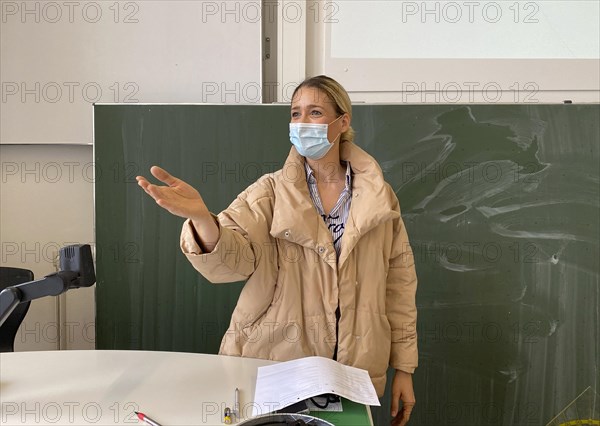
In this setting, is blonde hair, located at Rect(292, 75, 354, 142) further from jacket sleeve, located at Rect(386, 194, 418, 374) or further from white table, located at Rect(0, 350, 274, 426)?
white table, located at Rect(0, 350, 274, 426)

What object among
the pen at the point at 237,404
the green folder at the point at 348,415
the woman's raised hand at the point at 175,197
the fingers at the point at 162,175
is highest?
the fingers at the point at 162,175

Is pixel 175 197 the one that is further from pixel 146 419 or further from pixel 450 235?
pixel 450 235

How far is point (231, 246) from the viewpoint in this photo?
1.48 m

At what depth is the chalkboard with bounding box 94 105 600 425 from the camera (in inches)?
101

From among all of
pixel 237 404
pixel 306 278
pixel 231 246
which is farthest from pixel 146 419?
pixel 306 278

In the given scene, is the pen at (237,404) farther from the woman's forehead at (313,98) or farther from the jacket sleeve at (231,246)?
the woman's forehead at (313,98)

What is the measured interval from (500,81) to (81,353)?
2284 mm

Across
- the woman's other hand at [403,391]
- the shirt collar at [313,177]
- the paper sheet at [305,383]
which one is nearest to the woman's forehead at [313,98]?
the shirt collar at [313,177]

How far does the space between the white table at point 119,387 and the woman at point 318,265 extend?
0.14 meters

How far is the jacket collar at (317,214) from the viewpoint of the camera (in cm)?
159

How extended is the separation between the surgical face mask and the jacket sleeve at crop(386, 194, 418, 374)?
0.34 m

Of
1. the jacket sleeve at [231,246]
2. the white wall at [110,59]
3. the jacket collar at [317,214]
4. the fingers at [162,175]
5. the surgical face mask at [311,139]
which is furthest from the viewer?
the white wall at [110,59]

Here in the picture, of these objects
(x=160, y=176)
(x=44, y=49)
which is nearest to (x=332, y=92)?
(x=160, y=176)

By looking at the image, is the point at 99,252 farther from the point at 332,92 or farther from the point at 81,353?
the point at 332,92
